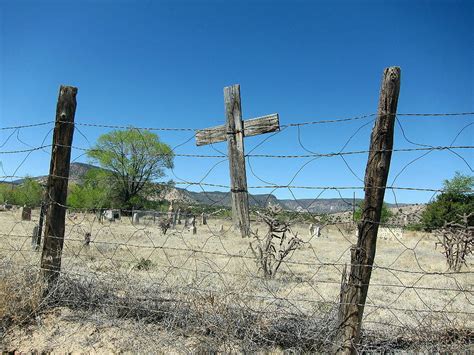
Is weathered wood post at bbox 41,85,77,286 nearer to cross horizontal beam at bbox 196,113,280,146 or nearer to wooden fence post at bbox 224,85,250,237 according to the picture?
cross horizontal beam at bbox 196,113,280,146

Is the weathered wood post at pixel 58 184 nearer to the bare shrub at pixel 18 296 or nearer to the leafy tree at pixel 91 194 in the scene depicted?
the bare shrub at pixel 18 296

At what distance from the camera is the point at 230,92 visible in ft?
13.9

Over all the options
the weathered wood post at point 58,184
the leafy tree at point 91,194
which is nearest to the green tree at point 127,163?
the leafy tree at point 91,194

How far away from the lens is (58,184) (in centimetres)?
430

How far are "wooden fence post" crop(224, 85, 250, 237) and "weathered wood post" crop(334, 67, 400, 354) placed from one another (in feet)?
3.93

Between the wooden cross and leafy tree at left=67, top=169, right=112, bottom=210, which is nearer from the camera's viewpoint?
the wooden cross

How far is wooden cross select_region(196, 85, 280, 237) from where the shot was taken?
3.86 meters

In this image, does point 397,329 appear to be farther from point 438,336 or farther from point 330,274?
point 330,274

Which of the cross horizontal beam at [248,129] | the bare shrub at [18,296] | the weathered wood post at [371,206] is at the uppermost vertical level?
the cross horizontal beam at [248,129]

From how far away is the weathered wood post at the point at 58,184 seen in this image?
4.24 m

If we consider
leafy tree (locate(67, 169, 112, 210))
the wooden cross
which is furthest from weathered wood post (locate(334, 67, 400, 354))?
leafy tree (locate(67, 169, 112, 210))

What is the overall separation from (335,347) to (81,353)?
2157mm

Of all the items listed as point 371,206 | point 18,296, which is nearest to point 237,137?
point 371,206

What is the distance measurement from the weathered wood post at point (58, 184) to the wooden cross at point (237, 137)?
4.83ft
